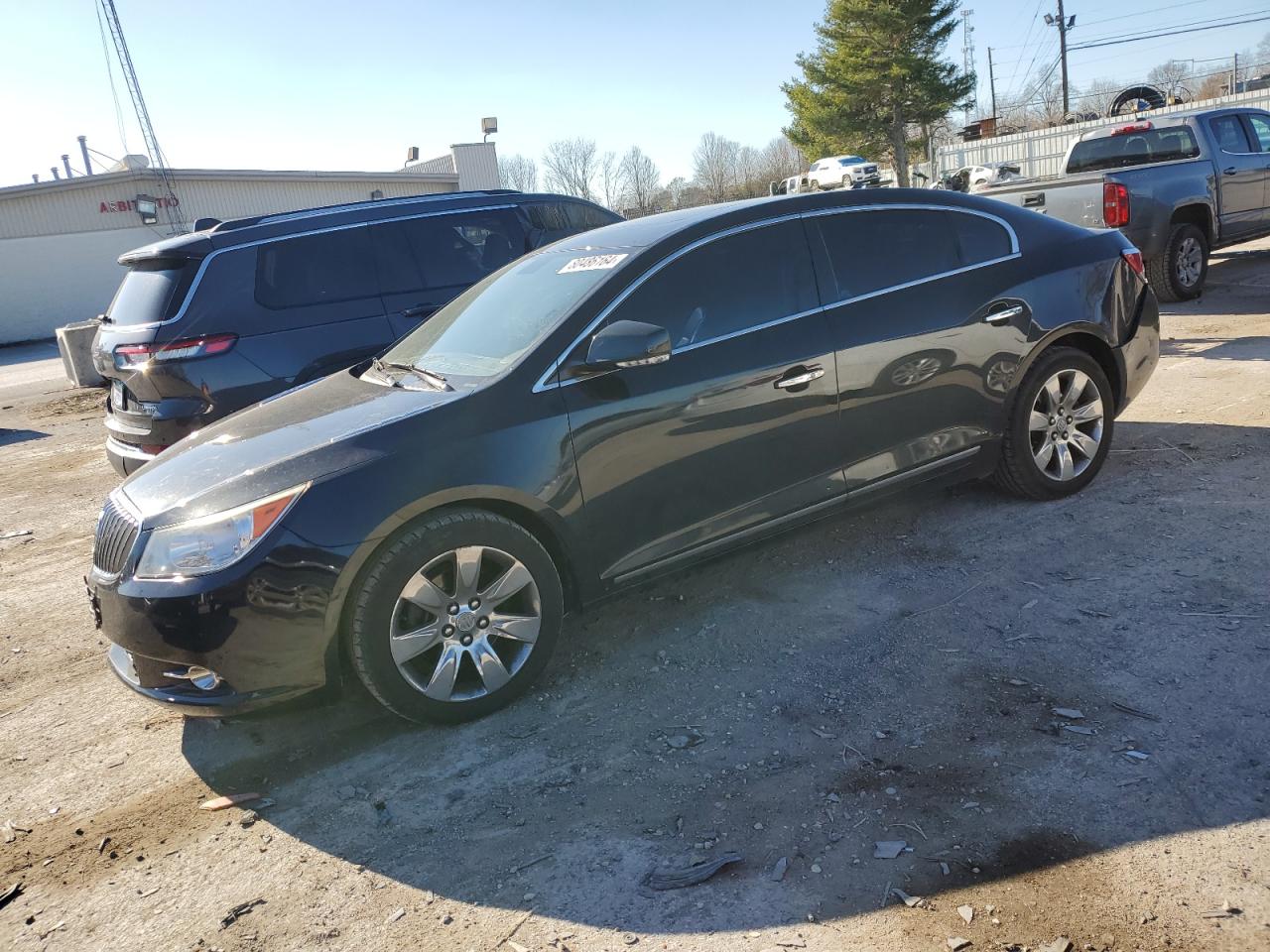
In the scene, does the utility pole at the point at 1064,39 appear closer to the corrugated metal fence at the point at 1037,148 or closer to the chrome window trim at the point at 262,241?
the corrugated metal fence at the point at 1037,148

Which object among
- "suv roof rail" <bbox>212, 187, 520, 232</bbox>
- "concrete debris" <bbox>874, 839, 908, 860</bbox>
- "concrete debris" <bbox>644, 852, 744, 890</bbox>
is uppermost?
"suv roof rail" <bbox>212, 187, 520, 232</bbox>

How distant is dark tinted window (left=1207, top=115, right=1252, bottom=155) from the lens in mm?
10961

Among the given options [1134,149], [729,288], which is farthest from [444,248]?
[1134,149]

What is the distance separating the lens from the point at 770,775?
3.06 meters

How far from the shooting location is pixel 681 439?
3865 millimetres

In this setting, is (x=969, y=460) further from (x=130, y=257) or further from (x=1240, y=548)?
(x=130, y=257)

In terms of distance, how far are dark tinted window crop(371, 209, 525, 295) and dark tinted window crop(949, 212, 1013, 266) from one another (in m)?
3.38

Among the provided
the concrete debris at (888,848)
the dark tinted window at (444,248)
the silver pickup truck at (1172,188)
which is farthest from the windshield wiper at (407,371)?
the silver pickup truck at (1172,188)

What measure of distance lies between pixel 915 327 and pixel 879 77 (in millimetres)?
42408

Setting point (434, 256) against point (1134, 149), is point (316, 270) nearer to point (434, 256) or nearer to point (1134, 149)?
point (434, 256)

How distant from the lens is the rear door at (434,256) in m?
6.66

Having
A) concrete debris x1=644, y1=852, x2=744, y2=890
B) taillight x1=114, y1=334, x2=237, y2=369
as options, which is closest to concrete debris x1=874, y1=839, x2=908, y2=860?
concrete debris x1=644, y1=852, x2=744, y2=890

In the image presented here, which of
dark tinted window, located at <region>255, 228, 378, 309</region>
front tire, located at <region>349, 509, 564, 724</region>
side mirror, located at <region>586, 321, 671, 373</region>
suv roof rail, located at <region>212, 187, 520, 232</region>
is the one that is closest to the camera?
front tire, located at <region>349, 509, 564, 724</region>

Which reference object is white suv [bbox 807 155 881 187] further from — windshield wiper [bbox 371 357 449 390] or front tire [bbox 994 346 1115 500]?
windshield wiper [bbox 371 357 449 390]
